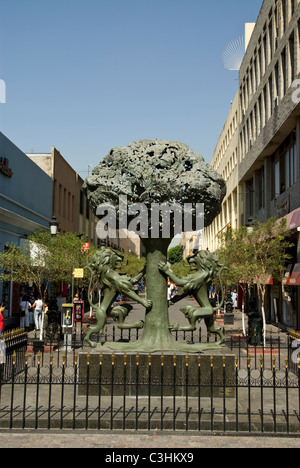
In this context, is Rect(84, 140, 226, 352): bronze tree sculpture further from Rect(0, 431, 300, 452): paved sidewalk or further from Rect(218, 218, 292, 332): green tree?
Rect(218, 218, 292, 332): green tree

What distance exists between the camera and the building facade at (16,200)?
22406 mm

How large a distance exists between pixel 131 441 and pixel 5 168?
18570mm

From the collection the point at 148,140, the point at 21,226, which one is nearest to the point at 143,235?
the point at 148,140

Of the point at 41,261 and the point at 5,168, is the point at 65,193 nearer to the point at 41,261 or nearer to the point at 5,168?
the point at 5,168

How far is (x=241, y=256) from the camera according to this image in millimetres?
18484

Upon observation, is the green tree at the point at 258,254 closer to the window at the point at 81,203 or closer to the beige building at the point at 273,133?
the beige building at the point at 273,133

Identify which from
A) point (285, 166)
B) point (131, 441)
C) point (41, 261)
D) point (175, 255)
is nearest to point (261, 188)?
point (285, 166)

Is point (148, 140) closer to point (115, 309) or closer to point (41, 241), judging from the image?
point (115, 309)

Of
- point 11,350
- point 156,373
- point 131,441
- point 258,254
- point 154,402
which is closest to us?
point 131,441

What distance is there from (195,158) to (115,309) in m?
3.24

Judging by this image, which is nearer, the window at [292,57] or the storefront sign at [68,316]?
the storefront sign at [68,316]

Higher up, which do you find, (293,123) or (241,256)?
(293,123)

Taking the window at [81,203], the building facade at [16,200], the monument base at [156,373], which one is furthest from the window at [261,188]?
the monument base at [156,373]

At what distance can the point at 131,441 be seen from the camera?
6.45m
